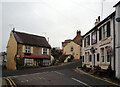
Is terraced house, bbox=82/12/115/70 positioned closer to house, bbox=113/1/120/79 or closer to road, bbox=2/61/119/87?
house, bbox=113/1/120/79

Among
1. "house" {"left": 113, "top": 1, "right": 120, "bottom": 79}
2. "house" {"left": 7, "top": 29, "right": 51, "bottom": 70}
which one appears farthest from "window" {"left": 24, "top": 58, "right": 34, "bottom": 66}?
"house" {"left": 113, "top": 1, "right": 120, "bottom": 79}

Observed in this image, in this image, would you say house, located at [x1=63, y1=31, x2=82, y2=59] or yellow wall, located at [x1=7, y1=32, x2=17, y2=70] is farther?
house, located at [x1=63, y1=31, x2=82, y2=59]

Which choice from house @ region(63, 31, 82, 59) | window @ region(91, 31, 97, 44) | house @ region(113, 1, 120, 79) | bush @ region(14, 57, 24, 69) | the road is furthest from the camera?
house @ region(63, 31, 82, 59)

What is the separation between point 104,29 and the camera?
16.8 meters

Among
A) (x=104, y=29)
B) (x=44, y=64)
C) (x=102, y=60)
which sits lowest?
(x=44, y=64)

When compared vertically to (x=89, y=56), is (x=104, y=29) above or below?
above

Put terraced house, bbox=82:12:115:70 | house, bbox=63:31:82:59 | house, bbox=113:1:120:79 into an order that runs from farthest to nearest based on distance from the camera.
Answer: house, bbox=63:31:82:59 < terraced house, bbox=82:12:115:70 < house, bbox=113:1:120:79

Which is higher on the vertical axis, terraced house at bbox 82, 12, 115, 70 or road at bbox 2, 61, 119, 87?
terraced house at bbox 82, 12, 115, 70

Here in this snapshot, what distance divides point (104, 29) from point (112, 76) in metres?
5.89

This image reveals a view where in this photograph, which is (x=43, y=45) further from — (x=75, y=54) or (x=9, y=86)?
(x=9, y=86)

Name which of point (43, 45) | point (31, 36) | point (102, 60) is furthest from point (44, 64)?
point (102, 60)

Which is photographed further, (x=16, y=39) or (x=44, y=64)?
(x=44, y=64)

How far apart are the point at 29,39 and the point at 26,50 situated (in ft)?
12.0

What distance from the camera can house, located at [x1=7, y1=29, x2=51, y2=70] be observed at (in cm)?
3100
